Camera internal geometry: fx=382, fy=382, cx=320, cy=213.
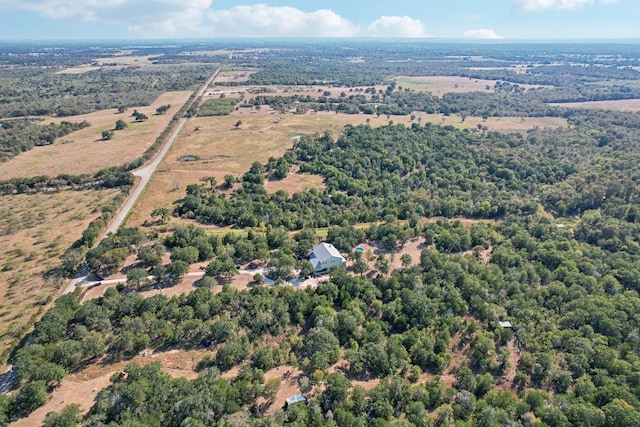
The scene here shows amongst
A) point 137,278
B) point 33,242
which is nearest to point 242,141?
point 33,242

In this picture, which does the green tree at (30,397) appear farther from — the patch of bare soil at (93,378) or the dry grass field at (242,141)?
the dry grass field at (242,141)

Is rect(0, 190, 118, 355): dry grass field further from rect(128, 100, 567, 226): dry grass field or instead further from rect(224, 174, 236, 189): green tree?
rect(224, 174, 236, 189): green tree

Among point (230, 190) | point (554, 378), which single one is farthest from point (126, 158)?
point (554, 378)

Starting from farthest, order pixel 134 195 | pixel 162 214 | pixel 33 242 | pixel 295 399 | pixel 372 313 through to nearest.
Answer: pixel 134 195 → pixel 162 214 → pixel 33 242 → pixel 372 313 → pixel 295 399

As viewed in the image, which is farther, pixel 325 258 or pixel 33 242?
pixel 33 242

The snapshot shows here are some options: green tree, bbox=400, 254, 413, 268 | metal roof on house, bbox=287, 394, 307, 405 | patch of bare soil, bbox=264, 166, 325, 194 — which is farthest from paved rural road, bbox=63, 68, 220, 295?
green tree, bbox=400, 254, 413, 268

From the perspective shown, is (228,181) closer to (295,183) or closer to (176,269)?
(295,183)

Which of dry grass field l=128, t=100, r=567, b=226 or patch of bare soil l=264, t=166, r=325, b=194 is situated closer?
patch of bare soil l=264, t=166, r=325, b=194
